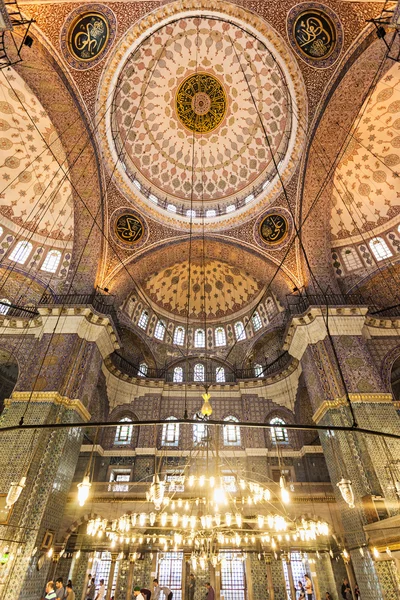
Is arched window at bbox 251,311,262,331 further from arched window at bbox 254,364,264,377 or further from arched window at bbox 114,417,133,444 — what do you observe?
arched window at bbox 114,417,133,444

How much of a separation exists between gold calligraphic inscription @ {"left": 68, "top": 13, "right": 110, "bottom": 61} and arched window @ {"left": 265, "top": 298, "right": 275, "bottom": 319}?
11.1 meters

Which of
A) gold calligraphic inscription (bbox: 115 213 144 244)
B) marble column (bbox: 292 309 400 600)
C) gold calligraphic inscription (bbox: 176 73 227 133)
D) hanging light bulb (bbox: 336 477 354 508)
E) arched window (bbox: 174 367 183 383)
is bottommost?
hanging light bulb (bbox: 336 477 354 508)

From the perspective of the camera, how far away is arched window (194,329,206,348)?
52.2ft

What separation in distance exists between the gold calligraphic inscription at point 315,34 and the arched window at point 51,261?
11.0m

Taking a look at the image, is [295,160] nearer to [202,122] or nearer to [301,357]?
[202,122]

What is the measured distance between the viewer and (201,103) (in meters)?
12.9

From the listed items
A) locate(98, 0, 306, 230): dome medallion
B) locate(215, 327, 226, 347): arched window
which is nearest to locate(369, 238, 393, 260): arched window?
locate(98, 0, 306, 230): dome medallion

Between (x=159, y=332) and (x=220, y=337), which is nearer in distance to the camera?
(x=159, y=332)

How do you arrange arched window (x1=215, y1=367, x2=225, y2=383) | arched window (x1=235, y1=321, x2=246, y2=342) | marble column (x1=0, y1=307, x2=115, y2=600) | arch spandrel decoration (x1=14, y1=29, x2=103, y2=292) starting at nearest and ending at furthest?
marble column (x1=0, y1=307, x2=115, y2=600) < arch spandrel decoration (x1=14, y1=29, x2=103, y2=292) < arched window (x1=215, y1=367, x2=225, y2=383) < arched window (x1=235, y1=321, x2=246, y2=342)

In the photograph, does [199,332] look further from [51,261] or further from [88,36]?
[88,36]

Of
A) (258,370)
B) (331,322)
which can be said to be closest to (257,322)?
(258,370)

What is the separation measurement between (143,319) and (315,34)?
12015mm

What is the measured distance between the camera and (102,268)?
12.0 metres

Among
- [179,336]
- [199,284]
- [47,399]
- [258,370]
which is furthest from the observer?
[199,284]
